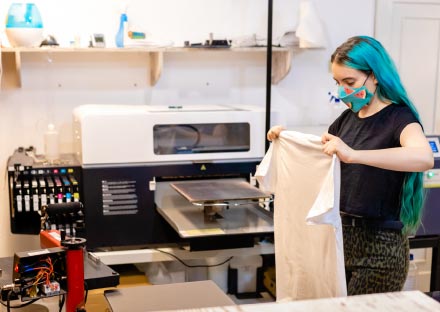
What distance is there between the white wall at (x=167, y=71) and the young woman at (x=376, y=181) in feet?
5.17

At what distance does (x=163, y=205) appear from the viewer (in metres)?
2.90

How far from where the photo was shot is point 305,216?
2.01 metres

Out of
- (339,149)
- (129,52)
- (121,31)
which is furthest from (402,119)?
(129,52)

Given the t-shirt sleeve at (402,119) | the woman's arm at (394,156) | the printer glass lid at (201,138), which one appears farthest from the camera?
the printer glass lid at (201,138)

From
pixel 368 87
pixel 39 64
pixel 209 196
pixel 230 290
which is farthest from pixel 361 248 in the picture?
pixel 39 64

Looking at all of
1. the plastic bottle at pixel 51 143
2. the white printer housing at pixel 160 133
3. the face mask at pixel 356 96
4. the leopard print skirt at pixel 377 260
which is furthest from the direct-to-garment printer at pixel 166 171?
the face mask at pixel 356 96

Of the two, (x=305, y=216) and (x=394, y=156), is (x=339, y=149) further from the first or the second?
(x=305, y=216)

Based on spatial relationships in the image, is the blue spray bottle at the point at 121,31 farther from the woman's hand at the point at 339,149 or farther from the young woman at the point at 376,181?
the woman's hand at the point at 339,149

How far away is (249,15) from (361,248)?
1.89 meters

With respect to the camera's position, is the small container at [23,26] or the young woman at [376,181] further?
the small container at [23,26]

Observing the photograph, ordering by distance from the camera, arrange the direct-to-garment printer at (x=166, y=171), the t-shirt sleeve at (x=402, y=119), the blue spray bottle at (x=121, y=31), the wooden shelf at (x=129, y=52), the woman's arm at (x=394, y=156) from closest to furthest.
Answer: the woman's arm at (x=394, y=156), the t-shirt sleeve at (x=402, y=119), the direct-to-garment printer at (x=166, y=171), the wooden shelf at (x=129, y=52), the blue spray bottle at (x=121, y=31)

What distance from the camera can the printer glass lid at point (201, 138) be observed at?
286cm

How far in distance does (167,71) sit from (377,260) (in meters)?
1.86

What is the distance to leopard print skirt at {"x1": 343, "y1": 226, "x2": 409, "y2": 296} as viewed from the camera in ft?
6.17
